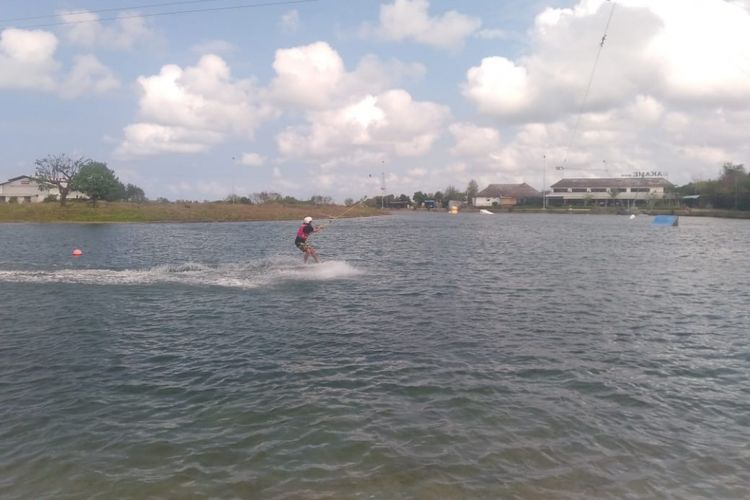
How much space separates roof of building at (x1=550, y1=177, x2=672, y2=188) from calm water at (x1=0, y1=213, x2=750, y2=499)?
160570 millimetres

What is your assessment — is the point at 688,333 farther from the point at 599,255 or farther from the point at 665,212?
the point at 665,212

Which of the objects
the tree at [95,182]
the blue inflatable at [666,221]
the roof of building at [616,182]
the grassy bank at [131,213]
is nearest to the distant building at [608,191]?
the roof of building at [616,182]

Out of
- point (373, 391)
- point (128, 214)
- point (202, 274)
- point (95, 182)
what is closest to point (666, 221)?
point (202, 274)

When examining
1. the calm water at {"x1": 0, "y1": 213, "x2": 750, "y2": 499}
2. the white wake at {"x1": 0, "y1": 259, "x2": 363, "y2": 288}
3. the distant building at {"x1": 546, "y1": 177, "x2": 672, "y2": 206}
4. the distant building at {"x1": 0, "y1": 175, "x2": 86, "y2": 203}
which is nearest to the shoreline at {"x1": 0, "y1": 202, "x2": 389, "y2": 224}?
the distant building at {"x1": 0, "y1": 175, "x2": 86, "y2": 203}

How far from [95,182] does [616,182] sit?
15187 cm

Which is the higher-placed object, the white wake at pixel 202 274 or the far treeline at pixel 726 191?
the far treeline at pixel 726 191

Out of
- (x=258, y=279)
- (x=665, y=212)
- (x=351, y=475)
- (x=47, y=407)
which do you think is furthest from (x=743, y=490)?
(x=665, y=212)

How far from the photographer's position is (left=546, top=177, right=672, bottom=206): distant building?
167 metres

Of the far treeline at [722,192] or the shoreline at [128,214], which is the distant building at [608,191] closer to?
the far treeline at [722,192]

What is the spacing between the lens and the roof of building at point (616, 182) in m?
168

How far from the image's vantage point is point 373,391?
11.8m

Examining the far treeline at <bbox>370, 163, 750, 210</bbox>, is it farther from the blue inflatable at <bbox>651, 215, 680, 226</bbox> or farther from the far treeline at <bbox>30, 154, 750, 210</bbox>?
the blue inflatable at <bbox>651, 215, 680, 226</bbox>

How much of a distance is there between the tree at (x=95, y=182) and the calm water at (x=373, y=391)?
87409mm

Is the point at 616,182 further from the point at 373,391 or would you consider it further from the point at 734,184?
the point at 373,391
